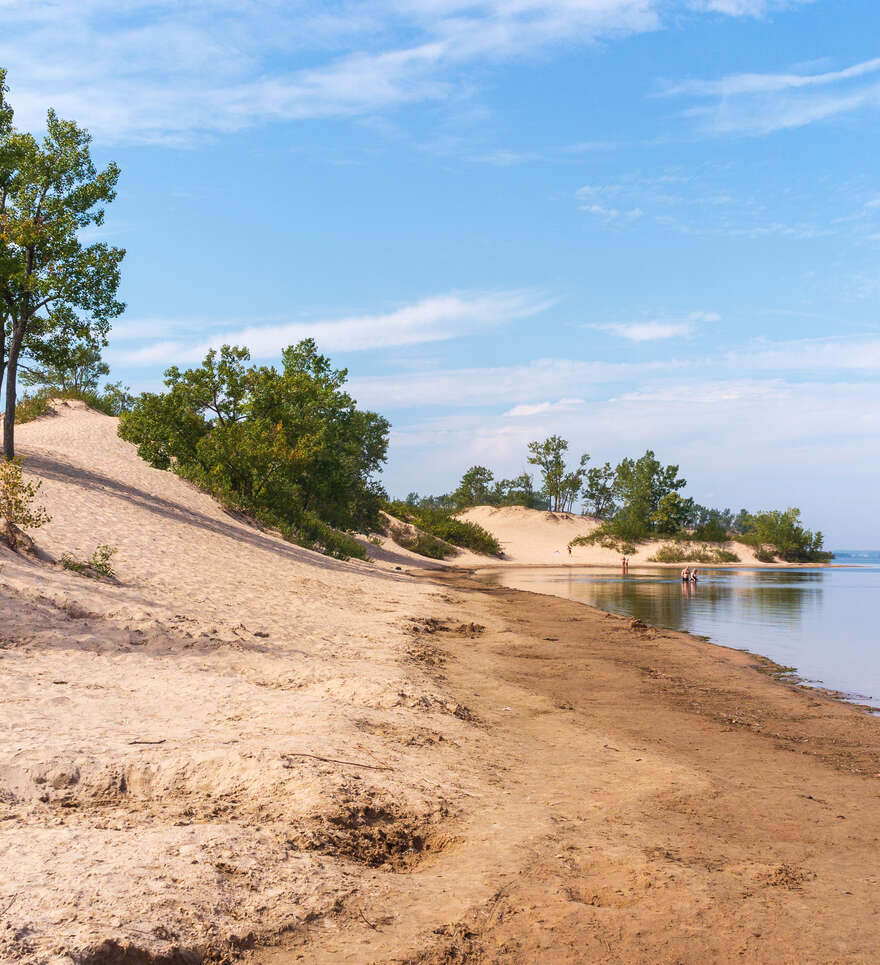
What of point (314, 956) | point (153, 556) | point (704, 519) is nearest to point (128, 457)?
point (153, 556)

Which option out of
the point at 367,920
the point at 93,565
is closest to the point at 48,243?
the point at 93,565

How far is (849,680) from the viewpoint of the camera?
14.7m

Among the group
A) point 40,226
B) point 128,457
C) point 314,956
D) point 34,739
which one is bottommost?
point 314,956

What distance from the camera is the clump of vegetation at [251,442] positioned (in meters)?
34.5

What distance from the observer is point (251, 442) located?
3453cm

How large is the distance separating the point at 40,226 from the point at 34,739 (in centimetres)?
2180

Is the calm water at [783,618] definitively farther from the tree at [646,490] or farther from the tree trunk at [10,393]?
the tree at [646,490]

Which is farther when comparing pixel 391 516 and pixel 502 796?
pixel 391 516

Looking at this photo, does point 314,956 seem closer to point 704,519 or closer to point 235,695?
point 235,695

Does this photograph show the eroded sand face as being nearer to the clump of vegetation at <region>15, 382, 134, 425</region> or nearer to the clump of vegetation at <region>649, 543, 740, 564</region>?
the clump of vegetation at <region>15, 382, 134, 425</region>

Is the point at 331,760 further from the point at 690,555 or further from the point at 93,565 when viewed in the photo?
the point at 690,555

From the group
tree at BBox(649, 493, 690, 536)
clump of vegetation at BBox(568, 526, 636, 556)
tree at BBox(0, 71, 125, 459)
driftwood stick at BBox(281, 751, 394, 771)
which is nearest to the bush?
tree at BBox(0, 71, 125, 459)

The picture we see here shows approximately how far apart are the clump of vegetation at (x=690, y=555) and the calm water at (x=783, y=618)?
35.2 metres

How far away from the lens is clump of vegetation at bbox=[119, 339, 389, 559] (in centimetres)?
3447
